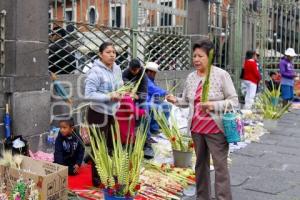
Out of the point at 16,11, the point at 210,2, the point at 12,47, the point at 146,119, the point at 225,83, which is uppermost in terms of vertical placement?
the point at 210,2

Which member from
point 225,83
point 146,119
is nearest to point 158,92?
point 146,119

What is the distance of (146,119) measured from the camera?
6.39m

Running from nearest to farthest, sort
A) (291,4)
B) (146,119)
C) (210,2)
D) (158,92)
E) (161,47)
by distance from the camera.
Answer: (146,119) → (158,92) → (161,47) → (210,2) → (291,4)

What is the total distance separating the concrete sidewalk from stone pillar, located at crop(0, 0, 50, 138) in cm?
275

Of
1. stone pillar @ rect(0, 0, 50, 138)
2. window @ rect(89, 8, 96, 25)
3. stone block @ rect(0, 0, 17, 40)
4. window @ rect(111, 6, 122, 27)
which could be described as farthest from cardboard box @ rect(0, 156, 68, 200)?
window @ rect(111, 6, 122, 27)

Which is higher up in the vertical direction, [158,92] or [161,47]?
[161,47]

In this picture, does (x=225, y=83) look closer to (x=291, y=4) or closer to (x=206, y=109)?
(x=206, y=109)

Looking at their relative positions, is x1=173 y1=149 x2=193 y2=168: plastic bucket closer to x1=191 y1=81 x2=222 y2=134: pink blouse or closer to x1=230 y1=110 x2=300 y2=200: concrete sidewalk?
x1=230 y1=110 x2=300 y2=200: concrete sidewalk

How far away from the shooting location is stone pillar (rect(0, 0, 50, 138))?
586 centimetres

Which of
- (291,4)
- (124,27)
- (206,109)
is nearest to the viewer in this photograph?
(206,109)

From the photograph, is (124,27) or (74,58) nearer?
(74,58)

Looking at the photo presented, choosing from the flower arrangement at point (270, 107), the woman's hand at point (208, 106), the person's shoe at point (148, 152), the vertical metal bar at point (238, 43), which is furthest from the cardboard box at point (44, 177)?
the vertical metal bar at point (238, 43)

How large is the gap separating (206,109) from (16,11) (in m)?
3.03

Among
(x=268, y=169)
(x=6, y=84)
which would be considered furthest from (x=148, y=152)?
(x=6, y=84)
